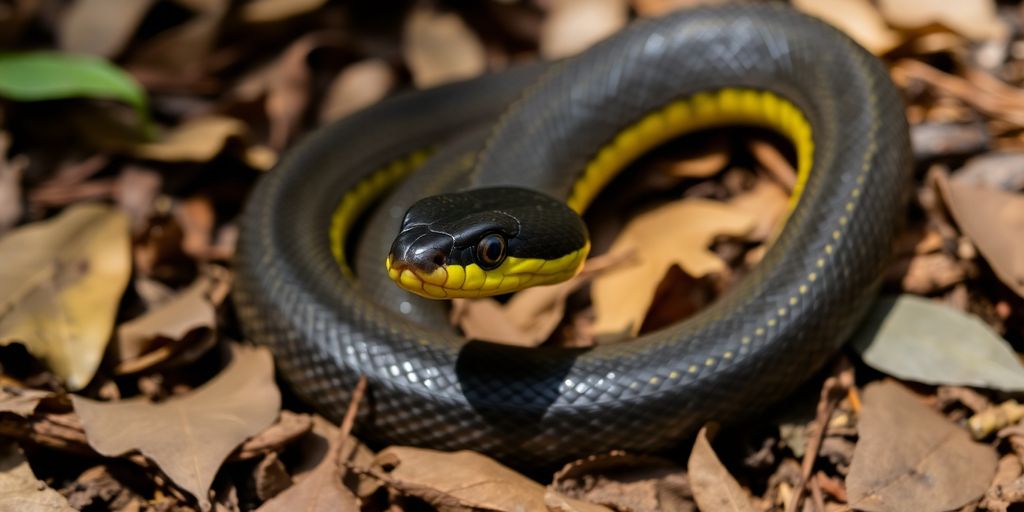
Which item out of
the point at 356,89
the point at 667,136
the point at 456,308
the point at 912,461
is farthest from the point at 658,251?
the point at 356,89

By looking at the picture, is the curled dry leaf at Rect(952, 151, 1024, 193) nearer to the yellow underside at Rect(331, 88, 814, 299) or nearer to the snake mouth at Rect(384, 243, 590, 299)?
the yellow underside at Rect(331, 88, 814, 299)

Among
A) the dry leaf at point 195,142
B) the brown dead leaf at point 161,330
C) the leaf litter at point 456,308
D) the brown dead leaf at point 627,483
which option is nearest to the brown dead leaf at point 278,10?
the leaf litter at point 456,308

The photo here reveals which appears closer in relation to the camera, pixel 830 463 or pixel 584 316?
pixel 830 463

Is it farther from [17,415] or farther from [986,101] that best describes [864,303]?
[17,415]

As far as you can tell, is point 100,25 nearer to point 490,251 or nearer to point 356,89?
point 356,89

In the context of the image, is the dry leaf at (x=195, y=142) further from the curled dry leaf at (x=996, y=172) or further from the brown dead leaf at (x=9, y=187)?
the curled dry leaf at (x=996, y=172)

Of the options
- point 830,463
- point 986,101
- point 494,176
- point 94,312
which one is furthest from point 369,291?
point 986,101
